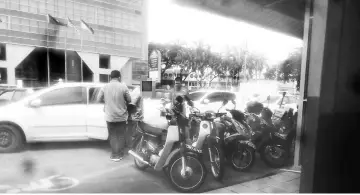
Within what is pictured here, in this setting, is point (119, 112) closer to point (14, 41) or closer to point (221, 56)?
point (221, 56)

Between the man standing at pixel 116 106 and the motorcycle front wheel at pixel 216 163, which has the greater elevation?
the man standing at pixel 116 106

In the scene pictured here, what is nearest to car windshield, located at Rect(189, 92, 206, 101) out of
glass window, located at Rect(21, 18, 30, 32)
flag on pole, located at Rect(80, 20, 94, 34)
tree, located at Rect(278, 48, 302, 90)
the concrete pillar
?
tree, located at Rect(278, 48, 302, 90)

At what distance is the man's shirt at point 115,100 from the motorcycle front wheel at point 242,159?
1819 mm

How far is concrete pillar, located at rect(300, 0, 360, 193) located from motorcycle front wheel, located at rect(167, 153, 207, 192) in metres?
1.13

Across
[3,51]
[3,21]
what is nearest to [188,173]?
[3,21]

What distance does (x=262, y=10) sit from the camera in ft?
14.2

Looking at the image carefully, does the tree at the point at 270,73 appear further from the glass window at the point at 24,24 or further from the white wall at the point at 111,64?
the glass window at the point at 24,24

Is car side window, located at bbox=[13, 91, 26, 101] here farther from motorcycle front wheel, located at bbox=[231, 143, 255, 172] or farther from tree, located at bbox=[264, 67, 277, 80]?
tree, located at bbox=[264, 67, 277, 80]

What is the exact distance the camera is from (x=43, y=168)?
3311 millimetres

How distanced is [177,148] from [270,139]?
185 centimetres

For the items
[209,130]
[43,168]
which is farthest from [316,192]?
[43,168]

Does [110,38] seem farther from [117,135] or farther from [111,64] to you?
[117,135]

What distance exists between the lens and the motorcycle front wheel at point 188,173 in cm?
268

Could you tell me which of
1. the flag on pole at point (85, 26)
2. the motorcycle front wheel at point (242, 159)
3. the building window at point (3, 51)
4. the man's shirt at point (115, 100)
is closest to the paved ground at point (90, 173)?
the motorcycle front wheel at point (242, 159)
